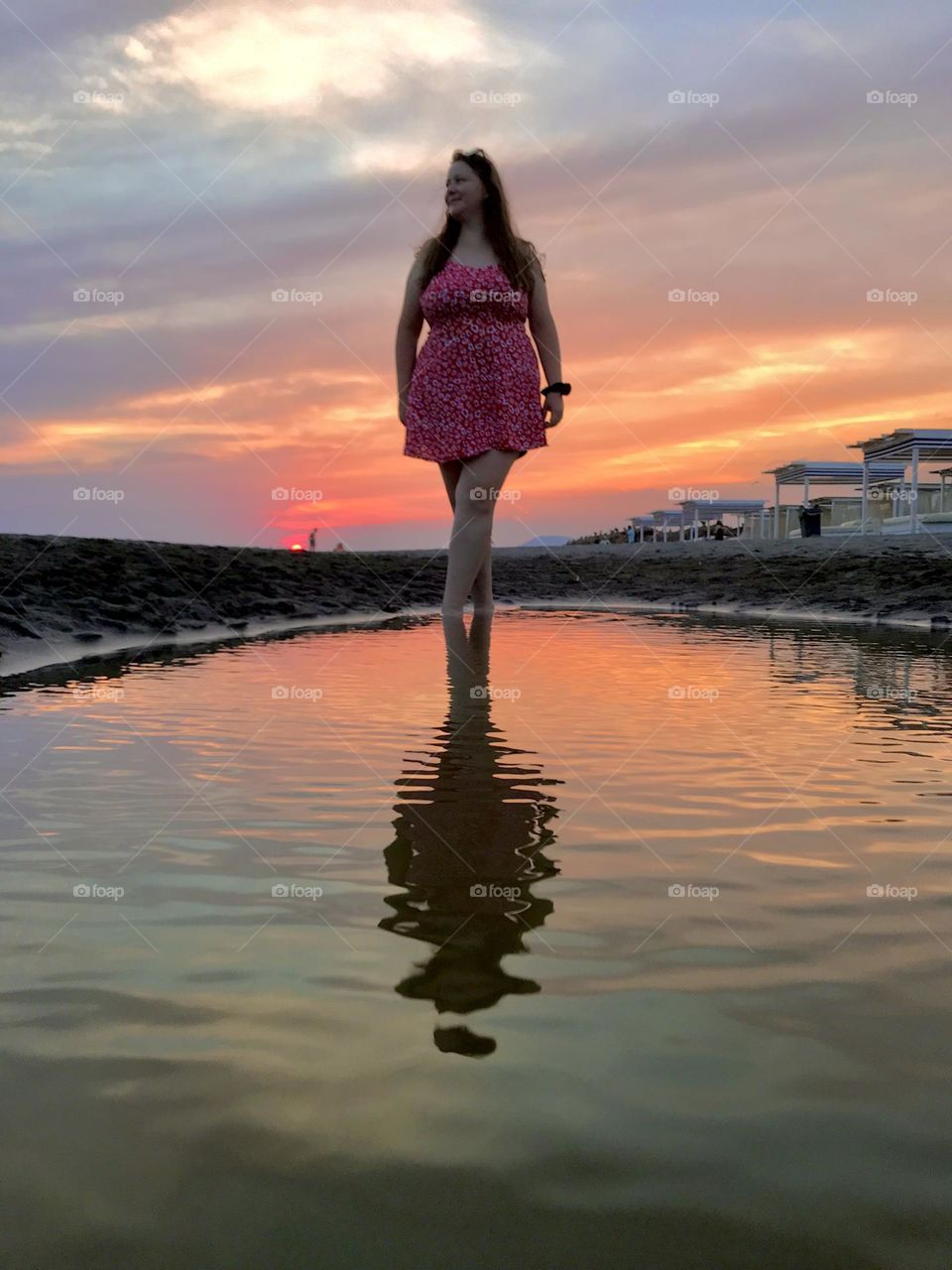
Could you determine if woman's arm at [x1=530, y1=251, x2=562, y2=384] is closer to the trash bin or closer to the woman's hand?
the woman's hand

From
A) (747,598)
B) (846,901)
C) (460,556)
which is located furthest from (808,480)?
(846,901)

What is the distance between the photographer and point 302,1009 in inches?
76.8

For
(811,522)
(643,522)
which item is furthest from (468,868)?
(643,522)

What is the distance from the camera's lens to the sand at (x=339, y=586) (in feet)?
35.6

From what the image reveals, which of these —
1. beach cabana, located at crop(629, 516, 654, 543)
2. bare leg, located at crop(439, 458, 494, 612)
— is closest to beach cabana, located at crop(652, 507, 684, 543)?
beach cabana, located at crop(629, 516, 654, 543)

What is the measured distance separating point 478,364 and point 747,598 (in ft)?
32.7

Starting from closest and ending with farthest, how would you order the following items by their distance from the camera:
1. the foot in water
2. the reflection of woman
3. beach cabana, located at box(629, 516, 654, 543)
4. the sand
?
the foot in water → the reflection of woman → the sand → beach cabana, located at box(629, 516, 654, 543)

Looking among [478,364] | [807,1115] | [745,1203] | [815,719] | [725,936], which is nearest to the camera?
[745,1203]

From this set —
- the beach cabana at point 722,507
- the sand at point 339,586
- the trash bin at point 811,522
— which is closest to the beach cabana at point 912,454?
the trash bin at point 811,522

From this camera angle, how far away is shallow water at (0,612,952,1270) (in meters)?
1.38

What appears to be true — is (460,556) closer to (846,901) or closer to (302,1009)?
(846,901)

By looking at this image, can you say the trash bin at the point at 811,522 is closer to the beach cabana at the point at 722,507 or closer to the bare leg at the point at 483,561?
the beach cabana at the point at 722,507

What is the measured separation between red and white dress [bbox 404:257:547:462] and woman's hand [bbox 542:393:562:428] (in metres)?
0.07

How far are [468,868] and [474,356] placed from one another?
5923 mm
